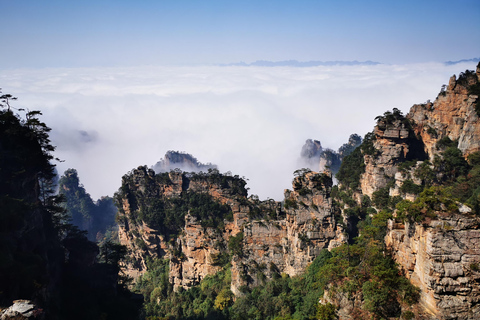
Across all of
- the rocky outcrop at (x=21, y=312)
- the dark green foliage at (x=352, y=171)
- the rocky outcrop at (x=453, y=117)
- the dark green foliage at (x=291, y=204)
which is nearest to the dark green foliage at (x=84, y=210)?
the dark green foliage at (x=352, y=171)

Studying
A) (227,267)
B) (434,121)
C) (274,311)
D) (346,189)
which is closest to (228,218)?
(227,267)

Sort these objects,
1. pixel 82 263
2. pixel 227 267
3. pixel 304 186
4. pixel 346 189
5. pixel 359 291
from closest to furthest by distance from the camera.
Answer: pixel 359 291
pixel 82 263
pixel 304 186
pixel 227 267
pixel 346 189

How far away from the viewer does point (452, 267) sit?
57.1 feet

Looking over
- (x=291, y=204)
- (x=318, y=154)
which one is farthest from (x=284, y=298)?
(x=318, y=154)

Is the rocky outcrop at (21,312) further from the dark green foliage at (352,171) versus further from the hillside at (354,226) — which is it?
the dark green foliage at (352,171)

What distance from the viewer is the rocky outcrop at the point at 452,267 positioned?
57.1 feet

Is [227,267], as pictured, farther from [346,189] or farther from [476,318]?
[476,318]

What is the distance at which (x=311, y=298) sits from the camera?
94.2ft

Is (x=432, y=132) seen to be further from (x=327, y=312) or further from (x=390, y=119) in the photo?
(x=327, y=312)

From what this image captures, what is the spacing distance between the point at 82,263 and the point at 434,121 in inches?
1490

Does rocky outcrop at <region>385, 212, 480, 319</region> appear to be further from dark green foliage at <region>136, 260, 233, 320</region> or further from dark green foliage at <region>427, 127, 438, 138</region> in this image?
dark green foliage at <region>427, 127, 438, 138</region>

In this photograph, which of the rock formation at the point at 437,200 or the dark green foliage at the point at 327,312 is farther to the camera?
the dark green foliage at the point at 327,312

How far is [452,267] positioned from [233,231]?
25.1m

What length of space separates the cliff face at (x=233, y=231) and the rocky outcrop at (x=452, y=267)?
47.9 ft
